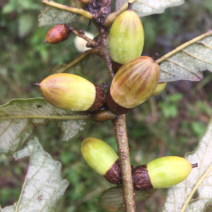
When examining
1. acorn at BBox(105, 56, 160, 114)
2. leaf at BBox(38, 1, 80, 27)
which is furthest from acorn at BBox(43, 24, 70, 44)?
acorn at BBox(105, 56, 160, 114)

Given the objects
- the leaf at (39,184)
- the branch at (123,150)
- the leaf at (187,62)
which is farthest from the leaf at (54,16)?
the leaf at (39,184)

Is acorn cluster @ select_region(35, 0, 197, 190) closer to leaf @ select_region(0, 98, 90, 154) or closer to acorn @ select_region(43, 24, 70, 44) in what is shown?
leaf @ select_region(0, 98, 90, 154)

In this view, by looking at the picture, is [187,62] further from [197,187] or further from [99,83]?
[99,83]

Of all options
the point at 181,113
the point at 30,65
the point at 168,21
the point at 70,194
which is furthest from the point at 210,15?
the point at 70,194

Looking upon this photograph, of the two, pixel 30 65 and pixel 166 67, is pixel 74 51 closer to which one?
pixel 30 65

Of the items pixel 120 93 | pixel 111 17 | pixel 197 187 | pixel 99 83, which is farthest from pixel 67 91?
pixel 99 83
